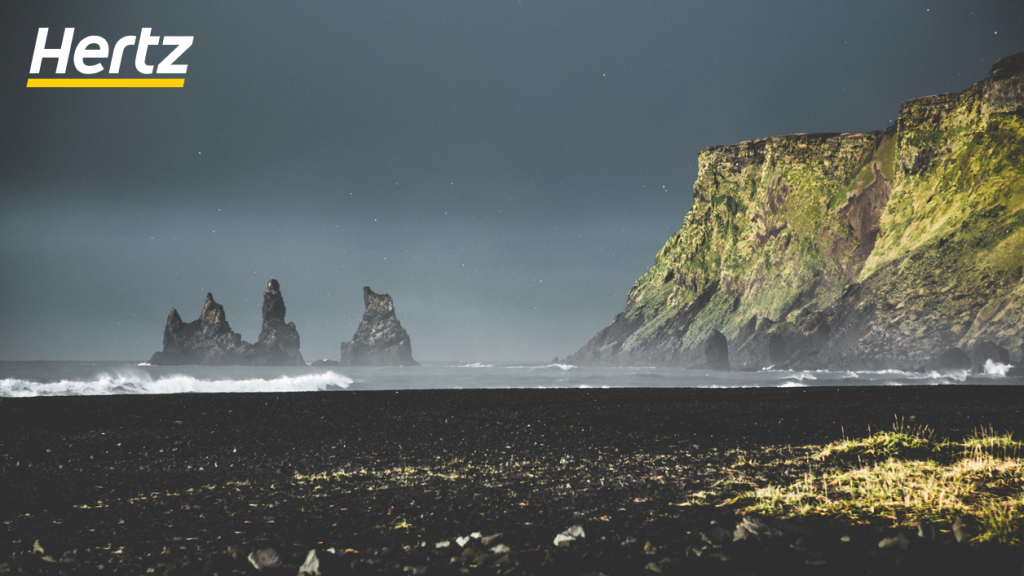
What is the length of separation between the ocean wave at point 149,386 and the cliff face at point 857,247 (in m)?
77.5

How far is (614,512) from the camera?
6.05 meters

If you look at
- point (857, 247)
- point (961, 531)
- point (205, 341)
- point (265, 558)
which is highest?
point (857, 247)

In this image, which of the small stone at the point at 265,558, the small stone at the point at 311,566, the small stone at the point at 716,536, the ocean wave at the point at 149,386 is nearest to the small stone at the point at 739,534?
the small stone at the point at 716,536

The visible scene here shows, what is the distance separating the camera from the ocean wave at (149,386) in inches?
1174

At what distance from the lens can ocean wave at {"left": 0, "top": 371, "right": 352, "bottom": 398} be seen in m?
29.8

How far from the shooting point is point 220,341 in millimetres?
179000

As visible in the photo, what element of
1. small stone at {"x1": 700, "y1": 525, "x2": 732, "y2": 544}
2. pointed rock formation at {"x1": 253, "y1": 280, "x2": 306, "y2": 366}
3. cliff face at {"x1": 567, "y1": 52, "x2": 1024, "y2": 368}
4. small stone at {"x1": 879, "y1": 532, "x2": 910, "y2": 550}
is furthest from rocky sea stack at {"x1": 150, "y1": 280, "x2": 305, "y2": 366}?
small stone at {"x1": 879, "y1": 532, "x2": 910, "y2": 550}

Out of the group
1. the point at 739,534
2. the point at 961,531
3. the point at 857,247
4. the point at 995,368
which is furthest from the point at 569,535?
the point at 857,247

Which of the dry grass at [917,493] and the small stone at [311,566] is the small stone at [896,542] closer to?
the dry grass at [917,493]

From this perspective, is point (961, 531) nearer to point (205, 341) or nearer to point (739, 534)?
point (739, 534)

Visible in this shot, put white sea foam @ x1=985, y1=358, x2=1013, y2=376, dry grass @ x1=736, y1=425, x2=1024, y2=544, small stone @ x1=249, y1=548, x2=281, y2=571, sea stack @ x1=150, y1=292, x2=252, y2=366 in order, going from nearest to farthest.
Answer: small stone @ x1=249, y1=548, x2=281, y2=571, dry grass @ x1=736, y1=425, x2=1024, y2=544, white sea foam @ x1=985, y1=358, x2=1013, y2=376, sea stack @ x1=150, y1=292, x2=252, y2=366

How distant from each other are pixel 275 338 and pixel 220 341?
Result: 17.3 metres

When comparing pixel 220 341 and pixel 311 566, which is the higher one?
pixel 220 341

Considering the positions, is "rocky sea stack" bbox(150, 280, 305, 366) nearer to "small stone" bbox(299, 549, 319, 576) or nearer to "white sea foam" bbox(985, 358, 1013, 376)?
"white sea foam" bbox(985, 358, 1013, 376)
